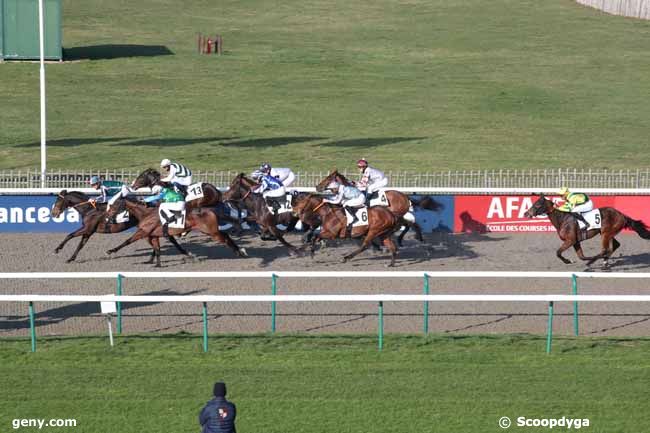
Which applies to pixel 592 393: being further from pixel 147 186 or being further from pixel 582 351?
pixel 147 186

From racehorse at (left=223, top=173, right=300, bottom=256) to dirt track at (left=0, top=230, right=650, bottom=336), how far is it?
1.24 feet

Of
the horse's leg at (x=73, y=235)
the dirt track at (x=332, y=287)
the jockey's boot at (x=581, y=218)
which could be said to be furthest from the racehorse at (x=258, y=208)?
the jockey's boot at (x=581, y=218)

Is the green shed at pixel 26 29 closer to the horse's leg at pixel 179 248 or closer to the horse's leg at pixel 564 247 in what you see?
the horse's leg at pixel 179 248

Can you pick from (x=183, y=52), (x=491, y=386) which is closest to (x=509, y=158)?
(x=183, y=52)

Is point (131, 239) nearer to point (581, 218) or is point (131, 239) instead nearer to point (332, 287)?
point (332, 287)

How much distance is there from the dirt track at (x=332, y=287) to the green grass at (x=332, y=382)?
2.98 ft

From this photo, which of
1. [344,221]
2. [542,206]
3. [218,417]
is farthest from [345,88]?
[218,417]

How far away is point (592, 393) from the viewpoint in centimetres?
1305

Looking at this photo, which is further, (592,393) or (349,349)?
(349,349)

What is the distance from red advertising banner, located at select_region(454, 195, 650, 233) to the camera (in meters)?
24.2

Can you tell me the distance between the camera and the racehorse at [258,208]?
2208cm

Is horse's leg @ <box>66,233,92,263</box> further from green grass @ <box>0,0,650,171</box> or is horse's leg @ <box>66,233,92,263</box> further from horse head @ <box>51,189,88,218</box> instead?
green grass @ <box>0,0,650,171</box>

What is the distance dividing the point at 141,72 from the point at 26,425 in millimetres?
33381

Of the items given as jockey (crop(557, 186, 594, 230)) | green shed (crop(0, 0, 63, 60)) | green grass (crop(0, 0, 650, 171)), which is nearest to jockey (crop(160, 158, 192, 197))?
jockey (crop(557, 186, 594, 230))
